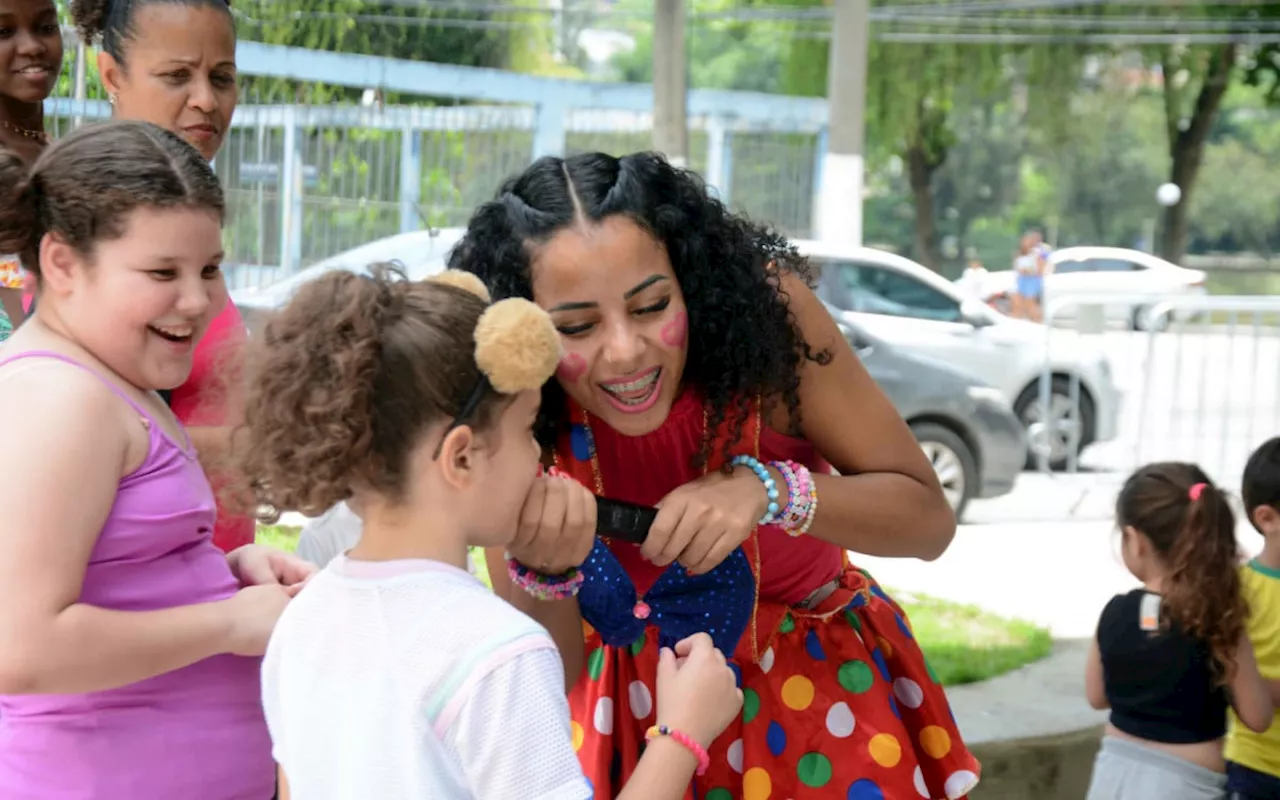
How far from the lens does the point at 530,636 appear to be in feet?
5.20

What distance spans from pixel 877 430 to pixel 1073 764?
2.32 meters

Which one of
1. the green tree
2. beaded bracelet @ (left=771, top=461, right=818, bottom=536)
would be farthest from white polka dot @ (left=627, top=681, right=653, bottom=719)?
the green tree

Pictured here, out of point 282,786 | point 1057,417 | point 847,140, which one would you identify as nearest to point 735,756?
point 282,786

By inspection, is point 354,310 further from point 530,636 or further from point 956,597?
point 956,597

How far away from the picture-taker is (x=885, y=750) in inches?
90.6

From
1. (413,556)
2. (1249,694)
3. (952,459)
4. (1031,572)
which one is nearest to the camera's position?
(413,556)

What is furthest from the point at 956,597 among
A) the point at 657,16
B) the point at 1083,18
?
the point at 1083,18

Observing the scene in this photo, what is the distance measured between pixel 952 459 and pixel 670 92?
13.8ft

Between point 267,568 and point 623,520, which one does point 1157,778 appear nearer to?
point 623,520

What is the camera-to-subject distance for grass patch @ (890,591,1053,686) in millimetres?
5098

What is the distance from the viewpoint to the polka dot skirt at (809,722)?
2.29 m

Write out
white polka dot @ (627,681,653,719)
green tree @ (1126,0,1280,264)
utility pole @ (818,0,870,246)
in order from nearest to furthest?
white polka dot @ (627,681,653,719), utility pole @ (818,0,870,246), green tree @ (1126,0,1280,264)

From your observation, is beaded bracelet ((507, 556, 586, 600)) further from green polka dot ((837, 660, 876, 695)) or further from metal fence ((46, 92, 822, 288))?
metal fence ((46, 92, 822, 288))

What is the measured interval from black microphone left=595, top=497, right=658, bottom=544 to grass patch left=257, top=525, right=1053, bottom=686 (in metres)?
2.83
